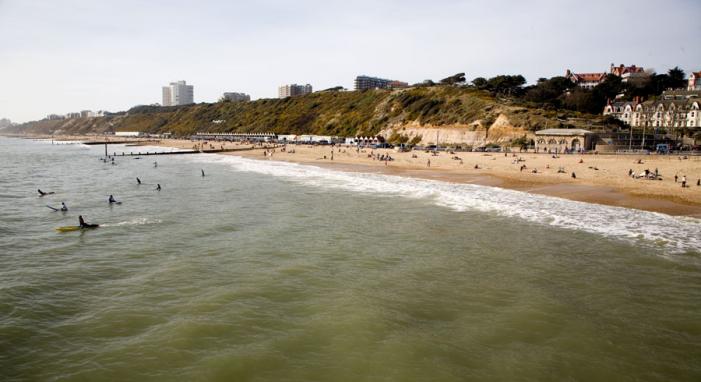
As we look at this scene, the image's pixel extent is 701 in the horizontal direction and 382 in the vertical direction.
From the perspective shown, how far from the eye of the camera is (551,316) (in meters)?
10.7

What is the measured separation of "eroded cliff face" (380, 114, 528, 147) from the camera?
62.4 metres

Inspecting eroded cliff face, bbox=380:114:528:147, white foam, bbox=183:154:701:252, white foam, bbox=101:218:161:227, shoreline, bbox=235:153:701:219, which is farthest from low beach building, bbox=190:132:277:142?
white foam, bbox=101:218:161:227

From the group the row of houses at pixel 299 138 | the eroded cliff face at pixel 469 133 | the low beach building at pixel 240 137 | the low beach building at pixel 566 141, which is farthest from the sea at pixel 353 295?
the low beach building at pixel 240 137

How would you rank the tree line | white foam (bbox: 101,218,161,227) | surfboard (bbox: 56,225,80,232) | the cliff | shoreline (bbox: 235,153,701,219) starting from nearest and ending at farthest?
surfboard (bbox: 56,225,80,232) → white foam (bbox: 101,218,161,227) → shoreline (bbox: 235,153,701,219) → the cliff → the tree line

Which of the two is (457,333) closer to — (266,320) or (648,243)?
(266,320)

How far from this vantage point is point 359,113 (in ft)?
336

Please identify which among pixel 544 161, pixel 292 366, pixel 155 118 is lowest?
pixel 292 366

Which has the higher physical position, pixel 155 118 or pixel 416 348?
pixel 155 118

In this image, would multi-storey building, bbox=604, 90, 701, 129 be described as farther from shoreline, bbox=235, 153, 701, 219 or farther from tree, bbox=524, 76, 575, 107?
shoreline, bbox=235, 153, 701, 219

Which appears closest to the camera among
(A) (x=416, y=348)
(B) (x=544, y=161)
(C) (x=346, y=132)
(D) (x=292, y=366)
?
(D) (x=292, y=366)

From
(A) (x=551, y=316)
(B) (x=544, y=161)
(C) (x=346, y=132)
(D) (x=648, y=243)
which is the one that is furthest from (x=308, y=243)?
(C) (x=346, y=132)

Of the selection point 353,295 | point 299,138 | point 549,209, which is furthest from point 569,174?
point 299,138

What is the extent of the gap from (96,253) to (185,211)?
798cm

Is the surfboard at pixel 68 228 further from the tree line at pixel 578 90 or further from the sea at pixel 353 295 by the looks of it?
the tree line at pixel 578 90
